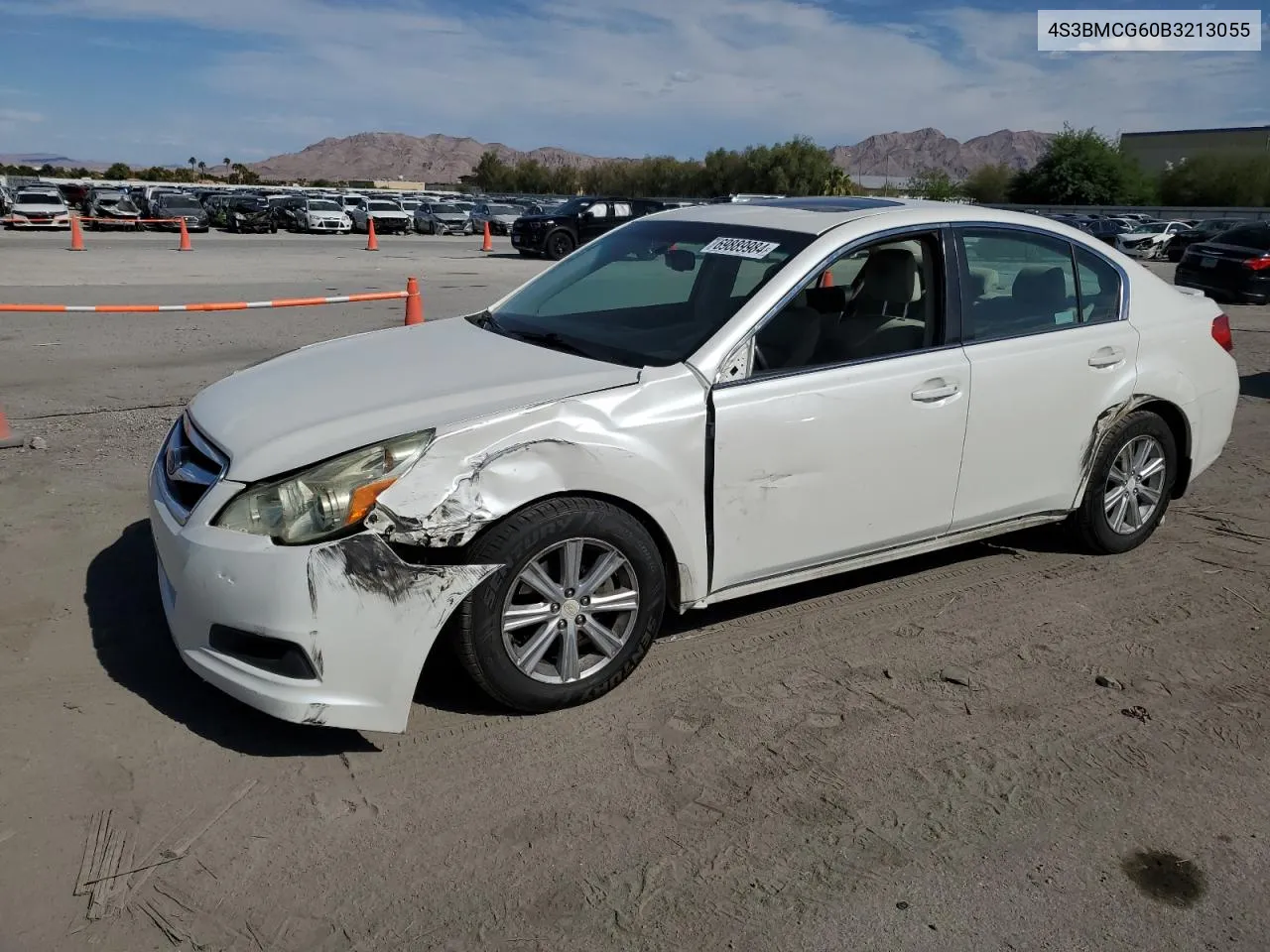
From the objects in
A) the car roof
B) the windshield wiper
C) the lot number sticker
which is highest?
the car roof

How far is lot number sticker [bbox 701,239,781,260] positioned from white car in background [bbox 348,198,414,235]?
133 feet

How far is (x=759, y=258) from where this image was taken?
A: 4.27m

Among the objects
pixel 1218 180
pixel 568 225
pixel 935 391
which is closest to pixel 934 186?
pixel 1218 180

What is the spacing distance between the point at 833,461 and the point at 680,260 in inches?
51.8

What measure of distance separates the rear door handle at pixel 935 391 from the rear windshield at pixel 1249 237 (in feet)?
55.4

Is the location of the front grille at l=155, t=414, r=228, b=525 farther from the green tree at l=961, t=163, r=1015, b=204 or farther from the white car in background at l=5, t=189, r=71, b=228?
the green tree at l=961, t=163, r=1015, b=204

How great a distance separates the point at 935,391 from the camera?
426 centimetres

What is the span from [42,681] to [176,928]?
1.58 metres

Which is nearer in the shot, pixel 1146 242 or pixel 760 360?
pixel 760 360

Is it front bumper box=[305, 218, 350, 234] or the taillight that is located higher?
the taillight

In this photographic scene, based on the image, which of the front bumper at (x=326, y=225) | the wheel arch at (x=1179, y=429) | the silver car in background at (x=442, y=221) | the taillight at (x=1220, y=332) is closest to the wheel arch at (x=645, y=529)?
the wheel arch at (x=1179, y=429)

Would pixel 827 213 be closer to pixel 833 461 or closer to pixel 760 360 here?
pixel 760 360

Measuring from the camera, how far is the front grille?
3.49m

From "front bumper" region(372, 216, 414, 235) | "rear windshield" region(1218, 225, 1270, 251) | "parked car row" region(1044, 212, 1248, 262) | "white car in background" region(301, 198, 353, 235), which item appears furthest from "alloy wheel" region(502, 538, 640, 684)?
"front bumper" region(372, 216, 414, 235)
